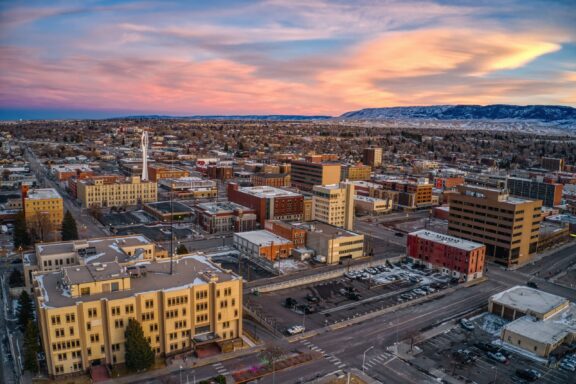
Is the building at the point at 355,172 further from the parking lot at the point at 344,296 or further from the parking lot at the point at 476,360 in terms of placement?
the parking lot at the point at 476,360

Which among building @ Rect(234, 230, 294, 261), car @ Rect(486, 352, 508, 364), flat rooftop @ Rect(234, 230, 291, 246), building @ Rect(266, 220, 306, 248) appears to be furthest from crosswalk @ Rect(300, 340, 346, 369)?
building @ Rect(266, 220, 306, 248)

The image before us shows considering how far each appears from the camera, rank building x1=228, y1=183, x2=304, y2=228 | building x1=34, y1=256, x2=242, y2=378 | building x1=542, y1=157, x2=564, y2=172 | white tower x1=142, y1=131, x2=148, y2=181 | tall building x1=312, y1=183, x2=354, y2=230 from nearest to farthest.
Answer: building x1=34, y1=256, x2=242, y2=378 → tall building x1=312, y1=183, x2=354, y2=230 → building x1=228, y1=183, x2=304, y2=228 → white tower x1=142, y1=131, x2=148, y2=181 → building x1=542, y1=157, x2=564, y2=172

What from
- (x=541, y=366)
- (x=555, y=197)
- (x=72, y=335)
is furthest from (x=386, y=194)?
(x=72, y=335)

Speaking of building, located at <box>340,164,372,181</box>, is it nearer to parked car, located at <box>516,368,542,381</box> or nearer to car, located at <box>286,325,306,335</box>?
car, located at <box>286,325,306,335</box>

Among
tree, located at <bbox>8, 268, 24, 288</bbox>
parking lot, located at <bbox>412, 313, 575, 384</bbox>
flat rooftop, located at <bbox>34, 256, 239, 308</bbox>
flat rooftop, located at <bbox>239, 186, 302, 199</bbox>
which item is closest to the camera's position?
flat rooftop, located at <bbox>34, 256, 239, 308</bbox>

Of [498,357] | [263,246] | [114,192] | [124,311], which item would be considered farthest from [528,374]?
[114,192]

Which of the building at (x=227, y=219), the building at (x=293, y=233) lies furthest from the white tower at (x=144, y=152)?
the building at (x=293, y=233)
